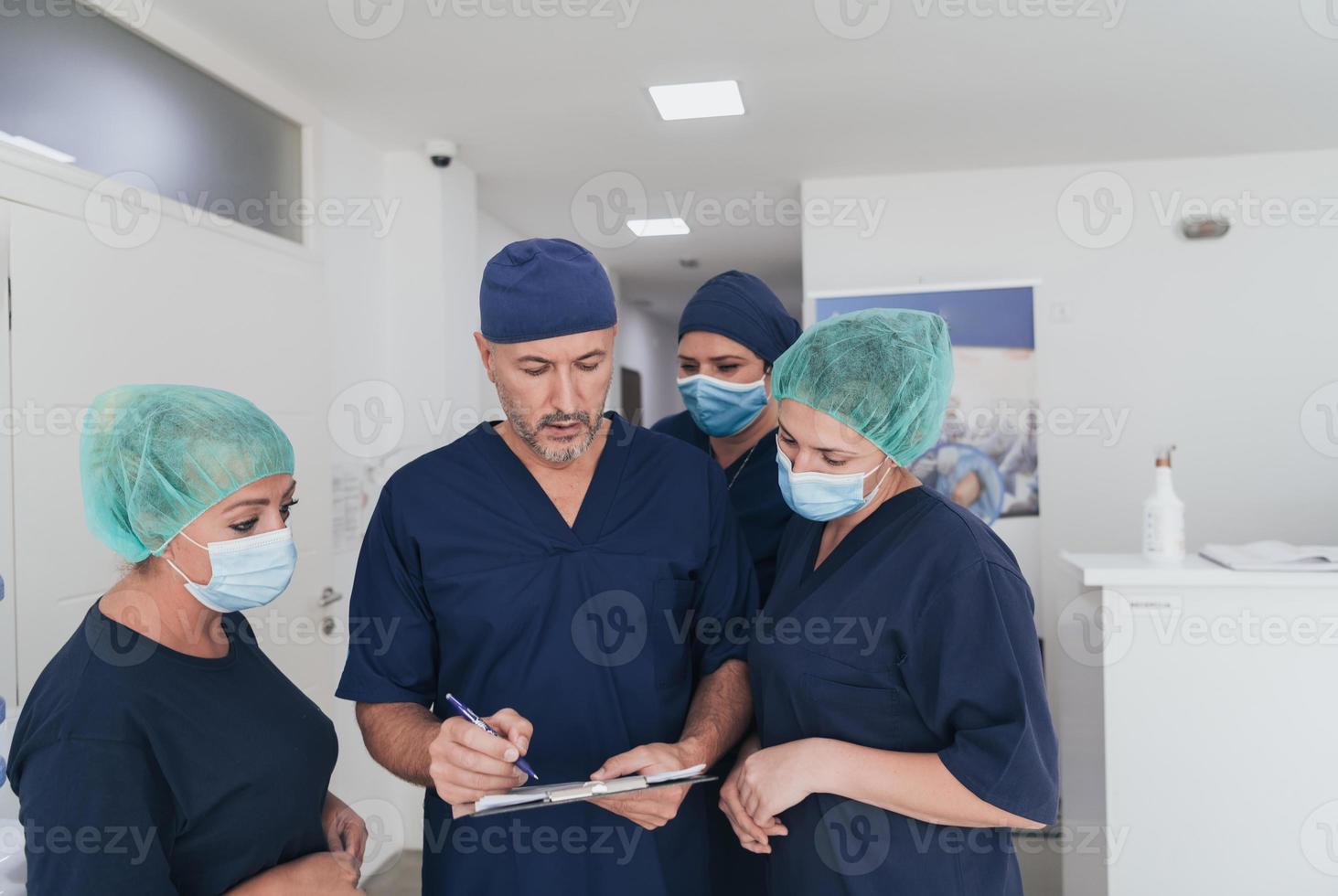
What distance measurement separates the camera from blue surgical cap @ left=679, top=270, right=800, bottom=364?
6.48ft

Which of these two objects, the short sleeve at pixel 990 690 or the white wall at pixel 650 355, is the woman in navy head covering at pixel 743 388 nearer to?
the short sleeve at pixel 990 690

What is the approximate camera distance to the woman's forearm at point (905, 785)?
118cm

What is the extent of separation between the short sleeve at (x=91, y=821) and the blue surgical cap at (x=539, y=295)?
75cm

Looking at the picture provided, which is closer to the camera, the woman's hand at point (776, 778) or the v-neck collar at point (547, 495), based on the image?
the woman's hand at point (776, 778)

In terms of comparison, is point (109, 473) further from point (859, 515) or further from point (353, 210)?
point (353, 210)

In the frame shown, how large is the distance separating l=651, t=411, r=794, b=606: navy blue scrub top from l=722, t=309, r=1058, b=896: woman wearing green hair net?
385mm

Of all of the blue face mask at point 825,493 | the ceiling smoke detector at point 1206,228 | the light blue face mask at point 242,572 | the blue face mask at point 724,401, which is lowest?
the light blue face mask at point 242,572

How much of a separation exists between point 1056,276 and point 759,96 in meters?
1.97

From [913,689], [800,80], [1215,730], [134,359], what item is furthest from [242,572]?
[800,80]

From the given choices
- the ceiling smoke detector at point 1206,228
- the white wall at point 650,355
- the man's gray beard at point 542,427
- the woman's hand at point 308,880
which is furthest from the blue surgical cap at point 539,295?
the white wall at point 650,355

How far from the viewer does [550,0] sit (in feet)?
8.70

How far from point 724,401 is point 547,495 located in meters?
0.61

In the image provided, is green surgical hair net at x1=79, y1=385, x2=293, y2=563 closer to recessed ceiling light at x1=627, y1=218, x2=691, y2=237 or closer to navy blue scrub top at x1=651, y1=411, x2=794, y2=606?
navy blue scrub top at x1=651, y1=411, x2=794, y2=606

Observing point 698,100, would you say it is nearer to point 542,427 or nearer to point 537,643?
point 542,427
